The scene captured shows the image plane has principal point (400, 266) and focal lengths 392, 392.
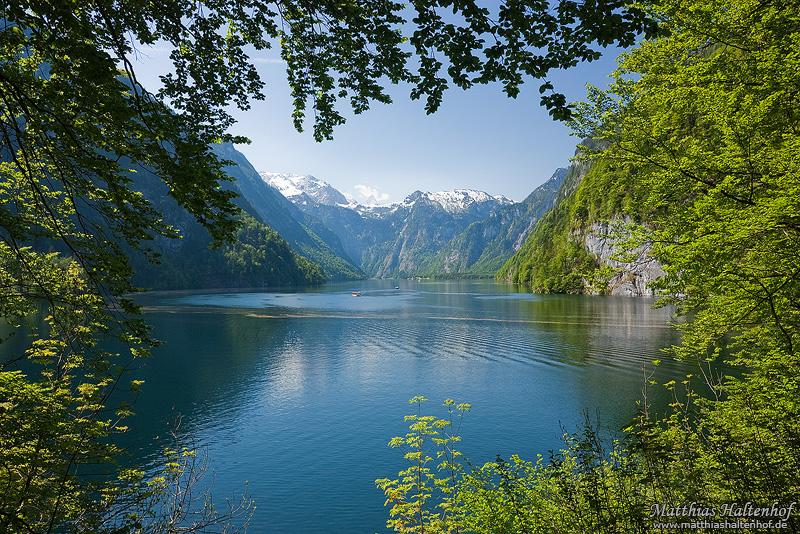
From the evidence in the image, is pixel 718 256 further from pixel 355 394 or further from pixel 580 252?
pixel 580 252

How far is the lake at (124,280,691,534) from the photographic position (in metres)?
18.1

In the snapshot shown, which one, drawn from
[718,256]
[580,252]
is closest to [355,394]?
[718,256]

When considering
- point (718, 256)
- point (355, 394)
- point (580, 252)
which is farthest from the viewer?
point (580, 252)

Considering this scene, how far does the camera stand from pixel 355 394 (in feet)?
99.8

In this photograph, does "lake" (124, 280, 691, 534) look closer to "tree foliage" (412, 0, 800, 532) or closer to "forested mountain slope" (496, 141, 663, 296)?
"tree foliage" (412, 0, 800, 532)

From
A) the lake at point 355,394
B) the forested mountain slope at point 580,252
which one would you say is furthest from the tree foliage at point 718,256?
the forested mountain slope at point 580,252

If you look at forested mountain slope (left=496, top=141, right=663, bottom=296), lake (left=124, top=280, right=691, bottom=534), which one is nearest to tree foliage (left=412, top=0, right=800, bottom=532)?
lake (left=124, top=280, right=691, bottom=534)

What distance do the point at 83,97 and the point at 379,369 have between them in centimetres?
3506

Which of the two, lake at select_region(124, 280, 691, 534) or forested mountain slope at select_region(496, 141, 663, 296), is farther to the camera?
forested mountain slope at select_region(496, 141, 663, 296)

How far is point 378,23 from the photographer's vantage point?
5773 millimetres

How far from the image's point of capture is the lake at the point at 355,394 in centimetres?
1812

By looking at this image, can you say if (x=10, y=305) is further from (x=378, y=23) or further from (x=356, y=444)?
(x=356, y=444)

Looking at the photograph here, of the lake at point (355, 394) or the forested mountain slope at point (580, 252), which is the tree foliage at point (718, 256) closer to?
the lake at point (355, 394)

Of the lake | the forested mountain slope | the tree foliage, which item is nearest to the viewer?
the tree foliage
